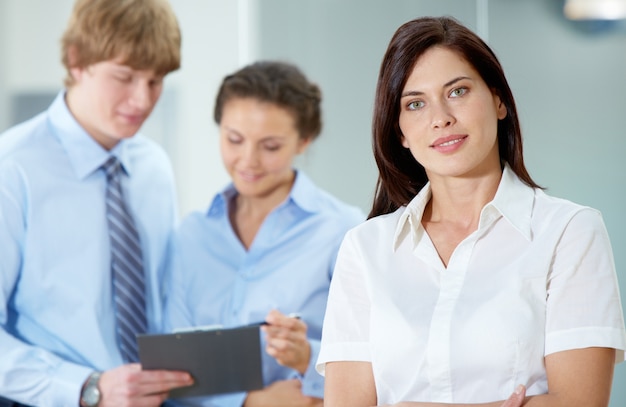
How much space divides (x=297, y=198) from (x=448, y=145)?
1.24 meters

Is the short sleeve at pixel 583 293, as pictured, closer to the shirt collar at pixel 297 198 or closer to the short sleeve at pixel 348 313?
the short sleeve at pixel 348 313

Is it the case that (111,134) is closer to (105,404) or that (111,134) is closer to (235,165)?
(235,165)

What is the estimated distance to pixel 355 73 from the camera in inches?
144

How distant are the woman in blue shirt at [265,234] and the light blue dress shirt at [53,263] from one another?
27cm

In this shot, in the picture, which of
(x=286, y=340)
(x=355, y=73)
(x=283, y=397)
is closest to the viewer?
(x=286, y=340)

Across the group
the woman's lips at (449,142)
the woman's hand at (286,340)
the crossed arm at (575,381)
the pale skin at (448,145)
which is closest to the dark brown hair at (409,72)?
the pale skin at (448,145)

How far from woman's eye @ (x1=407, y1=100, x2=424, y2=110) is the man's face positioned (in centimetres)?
136

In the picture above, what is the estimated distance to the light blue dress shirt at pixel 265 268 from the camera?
2777 mm

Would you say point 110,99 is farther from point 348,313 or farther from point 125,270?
point 348,313

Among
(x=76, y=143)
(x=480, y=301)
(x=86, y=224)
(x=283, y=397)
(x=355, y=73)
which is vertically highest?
(x=355, y=73)

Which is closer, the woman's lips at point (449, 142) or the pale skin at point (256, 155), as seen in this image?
the woman's lips at point (449, 142)

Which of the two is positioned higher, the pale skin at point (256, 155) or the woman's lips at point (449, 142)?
the woman's lips at point (449, 142)

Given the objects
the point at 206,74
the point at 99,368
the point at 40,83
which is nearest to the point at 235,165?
the point at 99,368

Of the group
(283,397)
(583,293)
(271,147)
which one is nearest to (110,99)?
(271,147)
